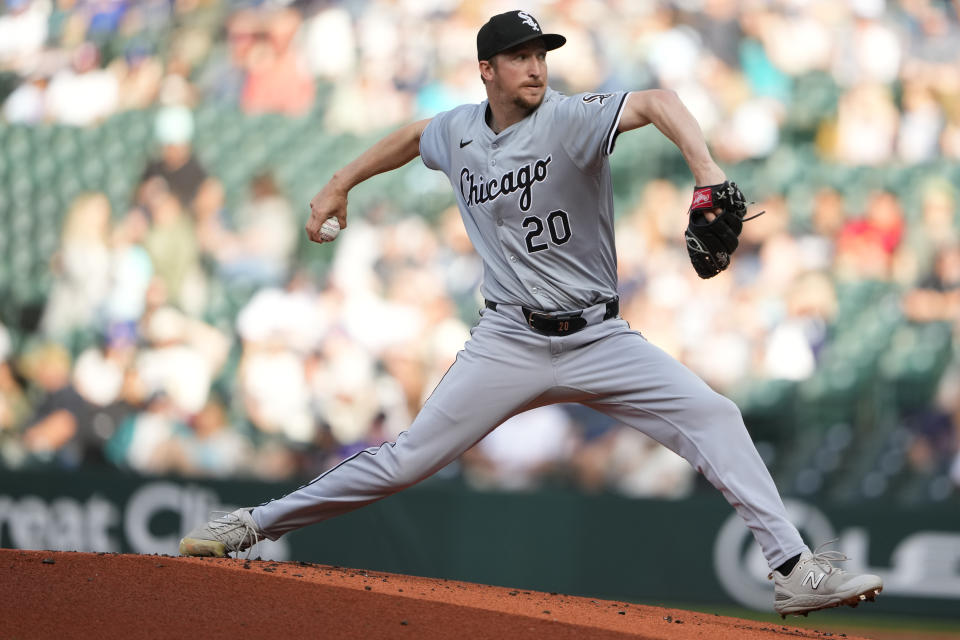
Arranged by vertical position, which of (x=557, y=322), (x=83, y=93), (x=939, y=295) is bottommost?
(x=939, y=295)

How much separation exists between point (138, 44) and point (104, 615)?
6.43 metres

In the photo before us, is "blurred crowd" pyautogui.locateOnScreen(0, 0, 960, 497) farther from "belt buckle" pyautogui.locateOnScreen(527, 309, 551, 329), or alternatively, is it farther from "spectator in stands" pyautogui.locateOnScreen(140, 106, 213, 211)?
"belt buckle" pyautogui.locateOnScreen(527, 309, 551, 329)

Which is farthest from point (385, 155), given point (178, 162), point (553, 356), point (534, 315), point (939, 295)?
point (939, 295)

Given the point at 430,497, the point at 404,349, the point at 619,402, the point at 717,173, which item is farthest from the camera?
the point at 404,349

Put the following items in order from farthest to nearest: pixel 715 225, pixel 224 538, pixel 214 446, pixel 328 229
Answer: pixel 214 446 < pixel 328 229 < pixel 224 538 < pixel 715 225

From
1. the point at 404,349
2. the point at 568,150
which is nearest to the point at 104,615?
the point at 568,150

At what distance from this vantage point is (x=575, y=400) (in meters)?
3.94

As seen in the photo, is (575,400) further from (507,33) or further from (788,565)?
(507,33)

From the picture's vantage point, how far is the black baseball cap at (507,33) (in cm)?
386

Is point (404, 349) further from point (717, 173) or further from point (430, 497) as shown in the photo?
point (717, 173)

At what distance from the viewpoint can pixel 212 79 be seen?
892 cm

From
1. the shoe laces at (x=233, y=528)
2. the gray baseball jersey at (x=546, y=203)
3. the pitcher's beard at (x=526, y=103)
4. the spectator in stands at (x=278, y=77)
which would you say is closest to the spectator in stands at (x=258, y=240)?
the spectator in stands at (x=278, y=77)

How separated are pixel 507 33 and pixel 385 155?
73cm

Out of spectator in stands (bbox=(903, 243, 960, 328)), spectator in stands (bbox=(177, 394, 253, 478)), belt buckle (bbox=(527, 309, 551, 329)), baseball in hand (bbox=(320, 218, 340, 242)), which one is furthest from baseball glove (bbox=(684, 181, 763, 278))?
spectator in stands (bbox=(903, 243, 960, 328))
